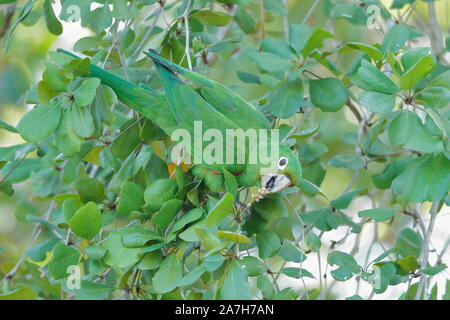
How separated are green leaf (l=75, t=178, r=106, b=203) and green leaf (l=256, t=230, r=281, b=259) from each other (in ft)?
1.64

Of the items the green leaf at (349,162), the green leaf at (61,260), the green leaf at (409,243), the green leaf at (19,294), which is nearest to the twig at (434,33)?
the green leaf at (349,162)

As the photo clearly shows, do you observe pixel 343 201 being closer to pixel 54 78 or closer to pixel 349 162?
pixel 349 162

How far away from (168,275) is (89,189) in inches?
17.1

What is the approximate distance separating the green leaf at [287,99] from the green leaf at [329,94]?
0.17 ft

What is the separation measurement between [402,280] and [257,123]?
662 millimetres

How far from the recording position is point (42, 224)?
2.15 metres

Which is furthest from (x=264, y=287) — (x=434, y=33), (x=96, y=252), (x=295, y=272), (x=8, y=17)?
(x=8, y=17)

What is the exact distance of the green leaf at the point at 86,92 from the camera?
159 cm

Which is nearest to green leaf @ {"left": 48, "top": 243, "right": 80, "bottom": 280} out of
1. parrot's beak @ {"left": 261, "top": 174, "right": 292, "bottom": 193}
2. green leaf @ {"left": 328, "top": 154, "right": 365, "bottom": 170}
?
parrot's beak @ {"left": 261, "top": 174, "right": 292, "bottom": 193}

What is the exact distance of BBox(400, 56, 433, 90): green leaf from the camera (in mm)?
1589

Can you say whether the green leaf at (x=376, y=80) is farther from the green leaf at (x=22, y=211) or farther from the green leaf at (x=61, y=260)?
the green leaf at (x=22, y=211)

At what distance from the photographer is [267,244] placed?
1724 mm

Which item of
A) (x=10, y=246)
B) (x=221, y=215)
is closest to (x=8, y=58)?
(x=10, y=246)
